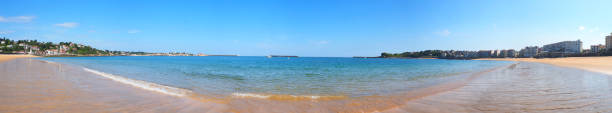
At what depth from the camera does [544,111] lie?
4234 mm

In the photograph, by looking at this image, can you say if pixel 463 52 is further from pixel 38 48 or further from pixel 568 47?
pixel 38 48

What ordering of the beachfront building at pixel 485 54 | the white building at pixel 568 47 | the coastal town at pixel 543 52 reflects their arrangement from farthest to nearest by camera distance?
1. the beachfront building at pixel 485 54
2. the white building at pixel 568 47
3. the coastal town at pixel 543 52

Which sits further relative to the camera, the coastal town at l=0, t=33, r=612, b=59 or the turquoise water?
the coastal town at l=0, t=33, r=612, b=59

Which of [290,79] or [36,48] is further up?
[36,48]

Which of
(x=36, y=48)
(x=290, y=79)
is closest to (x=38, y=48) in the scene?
(x=36, y=48)

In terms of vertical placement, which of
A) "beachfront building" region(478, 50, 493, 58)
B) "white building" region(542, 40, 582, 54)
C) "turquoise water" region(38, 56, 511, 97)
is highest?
"white building" region(542, 40, 582, 54)

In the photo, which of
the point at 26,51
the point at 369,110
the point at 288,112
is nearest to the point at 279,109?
the point at 288,112

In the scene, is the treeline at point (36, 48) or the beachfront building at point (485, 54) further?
the beachfront building at point (485, 54)

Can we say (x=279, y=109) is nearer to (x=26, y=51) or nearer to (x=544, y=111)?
(x=544, y=111)

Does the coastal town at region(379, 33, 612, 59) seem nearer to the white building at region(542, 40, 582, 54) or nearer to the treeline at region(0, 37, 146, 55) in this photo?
the white building at region(542, 40, 582, 54)

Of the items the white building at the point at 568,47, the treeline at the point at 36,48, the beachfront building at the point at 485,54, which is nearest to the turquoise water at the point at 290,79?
the white building at the point at 568,47

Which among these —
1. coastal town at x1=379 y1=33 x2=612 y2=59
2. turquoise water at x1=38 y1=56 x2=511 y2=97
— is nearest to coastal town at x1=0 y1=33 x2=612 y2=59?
coastal town at x1=379 y1=33 x2=612 y2=59

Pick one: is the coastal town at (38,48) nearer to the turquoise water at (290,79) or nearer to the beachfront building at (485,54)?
the turquoise water at (290,79)

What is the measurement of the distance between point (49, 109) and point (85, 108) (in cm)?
55
